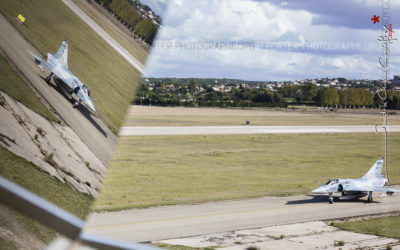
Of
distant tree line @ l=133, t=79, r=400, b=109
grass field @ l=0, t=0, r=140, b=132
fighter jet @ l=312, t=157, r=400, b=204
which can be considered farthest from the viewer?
distant tree line @ l=133, t=79, r=400, b=109

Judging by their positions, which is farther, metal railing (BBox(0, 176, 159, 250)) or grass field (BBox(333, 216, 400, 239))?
grass field (BBox(333, 216, 400, 239))

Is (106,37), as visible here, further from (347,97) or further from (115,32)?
(347,97)

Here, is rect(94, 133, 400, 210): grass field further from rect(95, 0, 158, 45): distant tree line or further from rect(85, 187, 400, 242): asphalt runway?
rect(95, 0, 158, 45): distant tree line

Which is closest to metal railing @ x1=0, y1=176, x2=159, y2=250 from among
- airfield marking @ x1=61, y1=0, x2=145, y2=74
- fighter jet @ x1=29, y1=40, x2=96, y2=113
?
fighter jet @ x1=29, y1=40, x2=96, y2=113

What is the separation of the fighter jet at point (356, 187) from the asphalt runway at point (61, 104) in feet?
57.8

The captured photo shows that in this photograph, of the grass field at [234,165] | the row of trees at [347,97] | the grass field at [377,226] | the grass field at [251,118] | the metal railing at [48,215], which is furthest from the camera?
the row of trees at [347,97]

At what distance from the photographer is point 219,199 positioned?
17.8 m

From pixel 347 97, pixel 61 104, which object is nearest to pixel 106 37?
pixel 61 104

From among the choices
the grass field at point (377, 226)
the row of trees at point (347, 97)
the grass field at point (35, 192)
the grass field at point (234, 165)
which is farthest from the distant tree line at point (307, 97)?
the grass field at point (35, 192)

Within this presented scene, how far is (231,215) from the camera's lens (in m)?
15.0

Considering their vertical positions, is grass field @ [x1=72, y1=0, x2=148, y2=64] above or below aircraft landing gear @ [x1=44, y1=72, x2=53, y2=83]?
above

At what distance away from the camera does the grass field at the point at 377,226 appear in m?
12.8

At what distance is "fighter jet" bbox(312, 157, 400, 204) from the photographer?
17.7m

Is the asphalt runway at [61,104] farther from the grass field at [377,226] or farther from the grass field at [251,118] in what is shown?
the grass field at [251,118]
